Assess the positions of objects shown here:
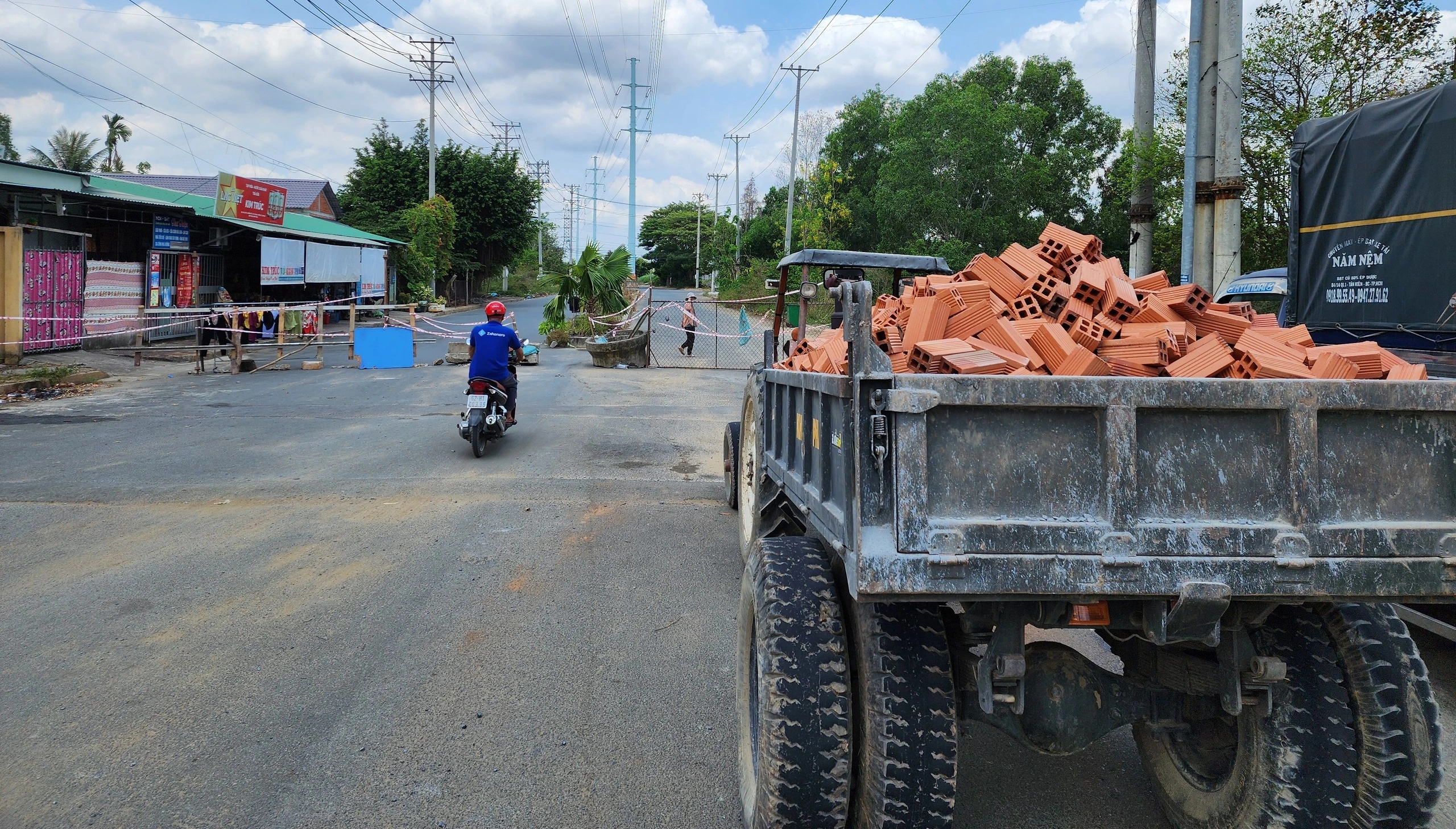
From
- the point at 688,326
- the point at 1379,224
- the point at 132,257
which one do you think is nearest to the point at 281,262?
the point at 132,257

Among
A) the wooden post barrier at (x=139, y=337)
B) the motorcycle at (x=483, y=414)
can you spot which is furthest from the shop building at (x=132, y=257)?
the motorcycle at (x=483, y=414)

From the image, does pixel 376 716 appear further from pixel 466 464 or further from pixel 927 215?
pixel 927 215

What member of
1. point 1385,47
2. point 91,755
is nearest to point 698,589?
point 91,755

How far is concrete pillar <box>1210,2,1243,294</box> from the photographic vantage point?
12375 millimetres

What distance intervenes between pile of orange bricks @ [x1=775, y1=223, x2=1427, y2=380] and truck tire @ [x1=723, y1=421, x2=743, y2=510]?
3.45 m

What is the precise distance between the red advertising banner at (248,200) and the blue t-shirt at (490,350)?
19.4 meters

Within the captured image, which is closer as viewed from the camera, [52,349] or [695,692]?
[695,692]

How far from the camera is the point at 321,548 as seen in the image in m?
6.88

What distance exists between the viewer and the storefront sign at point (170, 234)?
24.2 metres

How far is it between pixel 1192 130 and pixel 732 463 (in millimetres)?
9020

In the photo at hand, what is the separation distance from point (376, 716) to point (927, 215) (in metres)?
35.3

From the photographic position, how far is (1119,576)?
255cm

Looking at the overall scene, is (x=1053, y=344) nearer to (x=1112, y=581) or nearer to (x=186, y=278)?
(x=1112, y=581)

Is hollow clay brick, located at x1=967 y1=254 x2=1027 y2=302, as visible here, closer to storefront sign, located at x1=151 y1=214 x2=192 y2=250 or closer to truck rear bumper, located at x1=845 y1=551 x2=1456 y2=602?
truck rear bumper, located at x1=845 y1=551 x2=1456 y2=602
